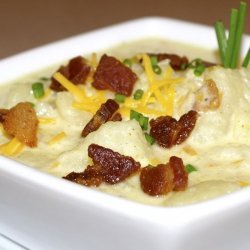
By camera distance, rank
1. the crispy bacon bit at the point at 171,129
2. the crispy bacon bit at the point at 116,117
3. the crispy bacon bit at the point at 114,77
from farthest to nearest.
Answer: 1. the crispy bacon bit at the point at 114,77
2. the crispy bacon bit at the point at 116,117
3. the crispy bacon bit at the point at 171,129

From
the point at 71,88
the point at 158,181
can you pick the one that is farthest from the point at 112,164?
the point at 71,88

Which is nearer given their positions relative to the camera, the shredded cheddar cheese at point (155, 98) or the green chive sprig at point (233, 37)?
the shredded cheddar cheese at point (155, 98)

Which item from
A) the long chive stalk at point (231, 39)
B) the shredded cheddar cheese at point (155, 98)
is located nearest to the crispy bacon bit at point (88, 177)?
the shredded cheddar cheese at point (155, 98)

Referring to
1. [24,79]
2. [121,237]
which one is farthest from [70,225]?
[24,79]

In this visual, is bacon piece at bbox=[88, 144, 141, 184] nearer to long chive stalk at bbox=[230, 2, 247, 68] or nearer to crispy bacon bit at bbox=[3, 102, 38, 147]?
crispy bacon bit at bbox=[3, 102, 38, 147]

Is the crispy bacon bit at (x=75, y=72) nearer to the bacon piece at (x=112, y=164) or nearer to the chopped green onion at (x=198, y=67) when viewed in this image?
the chopped green onion at (x=198, y=67)

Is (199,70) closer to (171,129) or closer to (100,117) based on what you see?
(171,129)

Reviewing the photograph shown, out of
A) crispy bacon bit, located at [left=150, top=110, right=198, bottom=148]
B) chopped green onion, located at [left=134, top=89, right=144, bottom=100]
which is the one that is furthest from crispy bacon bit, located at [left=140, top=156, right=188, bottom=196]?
chopped green onion, located at [left=134, top=89, right=144, bottom=100]
